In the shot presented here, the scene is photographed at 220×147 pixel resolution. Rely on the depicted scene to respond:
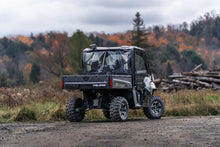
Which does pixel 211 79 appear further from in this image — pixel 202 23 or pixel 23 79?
pixel 202 23

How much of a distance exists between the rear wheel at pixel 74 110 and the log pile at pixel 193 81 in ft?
46.7

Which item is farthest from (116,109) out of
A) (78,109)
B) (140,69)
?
(140,69)

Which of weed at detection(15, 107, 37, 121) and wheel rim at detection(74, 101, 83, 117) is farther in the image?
weed at detection(15, 107, 37, 121)

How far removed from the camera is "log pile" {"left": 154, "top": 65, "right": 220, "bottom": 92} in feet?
81.2

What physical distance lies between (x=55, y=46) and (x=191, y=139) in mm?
48905

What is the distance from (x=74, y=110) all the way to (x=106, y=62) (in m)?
2.05

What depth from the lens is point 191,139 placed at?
6.81m

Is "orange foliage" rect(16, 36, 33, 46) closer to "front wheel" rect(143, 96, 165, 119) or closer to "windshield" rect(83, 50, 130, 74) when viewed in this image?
"windshield" rect(83, 50, 130, 74)

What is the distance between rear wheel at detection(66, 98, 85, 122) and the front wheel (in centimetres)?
241

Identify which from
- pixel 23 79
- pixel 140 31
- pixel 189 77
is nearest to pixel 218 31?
pixel 23 79

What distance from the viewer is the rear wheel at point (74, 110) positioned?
1169 centimetres

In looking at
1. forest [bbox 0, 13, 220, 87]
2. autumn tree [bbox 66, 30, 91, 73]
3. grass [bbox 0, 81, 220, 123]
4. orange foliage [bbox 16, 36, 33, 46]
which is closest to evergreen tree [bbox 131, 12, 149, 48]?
forest [bbox 0, 13, 220, 87]

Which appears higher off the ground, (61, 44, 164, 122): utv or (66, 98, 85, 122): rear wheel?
(61, 44, 164, 122): utv

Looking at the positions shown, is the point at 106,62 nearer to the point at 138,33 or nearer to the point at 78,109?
the point at 78,109
